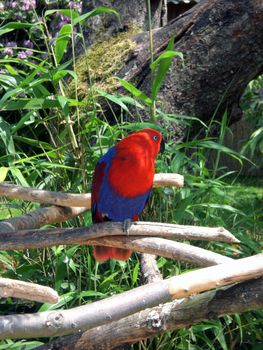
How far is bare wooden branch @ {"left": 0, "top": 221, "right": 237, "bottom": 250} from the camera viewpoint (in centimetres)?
164

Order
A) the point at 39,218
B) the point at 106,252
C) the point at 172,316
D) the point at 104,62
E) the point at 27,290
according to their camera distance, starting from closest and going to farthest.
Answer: the point at 27,290 → the point at 172,316 → the point at 106,252 → the point at 39,218 → the point at 104,62

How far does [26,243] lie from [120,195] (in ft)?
1.22

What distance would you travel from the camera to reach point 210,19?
108 inches

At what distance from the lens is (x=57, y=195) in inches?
76.7

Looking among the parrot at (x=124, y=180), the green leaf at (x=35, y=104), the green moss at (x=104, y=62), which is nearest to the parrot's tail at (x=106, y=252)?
the parrot at (x=124, y=180)

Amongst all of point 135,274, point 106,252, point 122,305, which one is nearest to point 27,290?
point 122,305

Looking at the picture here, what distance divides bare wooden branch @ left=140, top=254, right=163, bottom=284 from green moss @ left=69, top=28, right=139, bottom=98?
951 mm

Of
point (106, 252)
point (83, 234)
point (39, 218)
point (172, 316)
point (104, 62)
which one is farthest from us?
point (104, 62)

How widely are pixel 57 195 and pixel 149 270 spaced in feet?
1.12

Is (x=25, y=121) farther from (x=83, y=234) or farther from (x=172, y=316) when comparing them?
(x=172, y=316)

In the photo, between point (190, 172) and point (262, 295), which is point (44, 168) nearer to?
point (190, 172)

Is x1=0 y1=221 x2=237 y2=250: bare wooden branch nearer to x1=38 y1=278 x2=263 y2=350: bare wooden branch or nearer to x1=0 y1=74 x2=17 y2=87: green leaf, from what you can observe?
x1=38 y1=278 x2=263 y2=350: bare wooden branch

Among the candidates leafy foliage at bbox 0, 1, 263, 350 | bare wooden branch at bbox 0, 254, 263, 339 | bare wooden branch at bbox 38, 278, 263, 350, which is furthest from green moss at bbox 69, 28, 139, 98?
bare wooden branch at bbox 0, 254, 263, 339

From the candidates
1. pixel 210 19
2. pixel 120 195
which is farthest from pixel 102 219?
pixel 210 19
